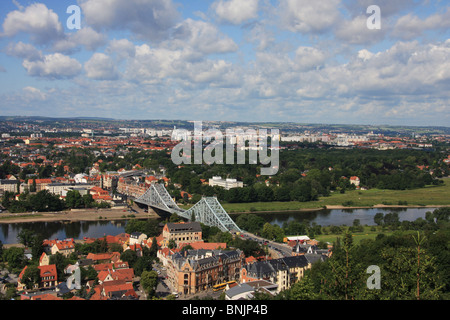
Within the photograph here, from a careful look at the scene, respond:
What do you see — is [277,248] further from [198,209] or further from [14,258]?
[14,258]

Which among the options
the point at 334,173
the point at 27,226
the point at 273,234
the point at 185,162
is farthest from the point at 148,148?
the point at 273,234

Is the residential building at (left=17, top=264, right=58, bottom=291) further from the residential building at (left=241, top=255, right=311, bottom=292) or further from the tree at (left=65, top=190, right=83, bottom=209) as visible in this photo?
the tree at (left=65, top=190, right=83, bottom=209)

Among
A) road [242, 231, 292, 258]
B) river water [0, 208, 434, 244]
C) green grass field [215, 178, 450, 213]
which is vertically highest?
road [242, 231, 292, 258]

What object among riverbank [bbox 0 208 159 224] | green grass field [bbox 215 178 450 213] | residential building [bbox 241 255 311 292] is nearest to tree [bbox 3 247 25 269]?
residential building [bbox 241 255 311 292]

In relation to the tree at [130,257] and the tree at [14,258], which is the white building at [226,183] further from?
the tree at [14,258]
